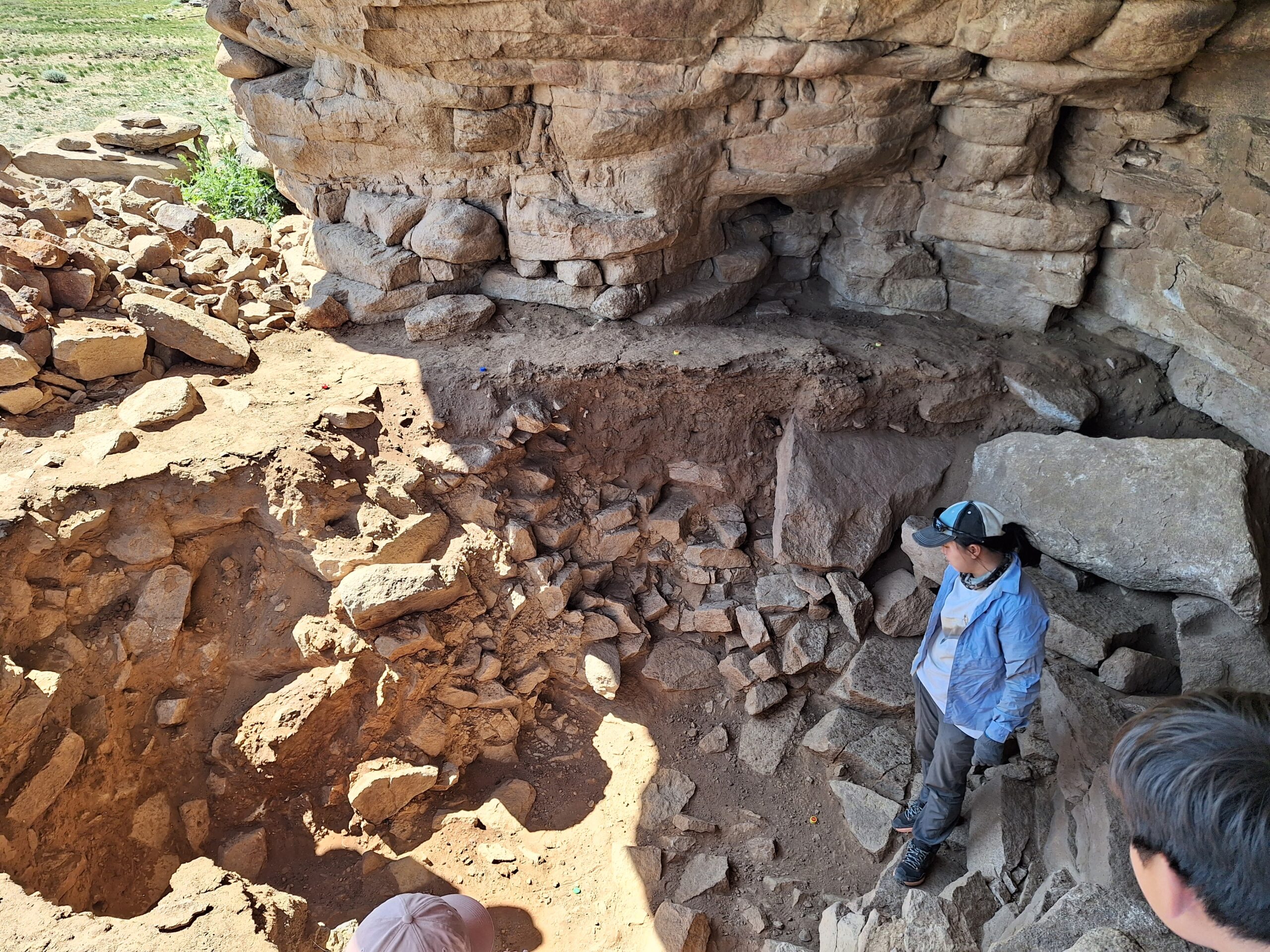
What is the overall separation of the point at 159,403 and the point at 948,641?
397 centimetres

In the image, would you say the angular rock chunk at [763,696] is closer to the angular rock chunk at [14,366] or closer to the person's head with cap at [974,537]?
the person's head with cap at [974,537]

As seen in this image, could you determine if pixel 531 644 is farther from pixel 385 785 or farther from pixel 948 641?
pixel 948 641

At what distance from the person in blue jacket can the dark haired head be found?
4.26 feet

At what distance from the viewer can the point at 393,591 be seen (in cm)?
422

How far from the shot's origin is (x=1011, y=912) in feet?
9.71

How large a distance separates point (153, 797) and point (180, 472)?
5.05ft

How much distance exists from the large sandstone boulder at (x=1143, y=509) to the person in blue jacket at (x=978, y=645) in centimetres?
143

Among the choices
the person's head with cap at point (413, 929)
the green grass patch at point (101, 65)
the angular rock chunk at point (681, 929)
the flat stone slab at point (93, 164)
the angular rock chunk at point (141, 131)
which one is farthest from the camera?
the angular rock chunk at point (141, 131)

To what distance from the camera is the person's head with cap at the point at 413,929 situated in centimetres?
254

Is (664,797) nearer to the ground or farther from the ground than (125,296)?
nearer to the ground

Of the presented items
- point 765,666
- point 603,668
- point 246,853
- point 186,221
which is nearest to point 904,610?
point 765,666

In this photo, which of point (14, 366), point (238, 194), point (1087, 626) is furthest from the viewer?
point (238, 194)

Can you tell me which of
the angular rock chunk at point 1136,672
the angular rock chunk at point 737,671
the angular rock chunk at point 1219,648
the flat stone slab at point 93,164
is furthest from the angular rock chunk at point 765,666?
the flat stone slab at point 93,164

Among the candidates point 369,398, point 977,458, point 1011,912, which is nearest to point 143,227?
point 369,398
